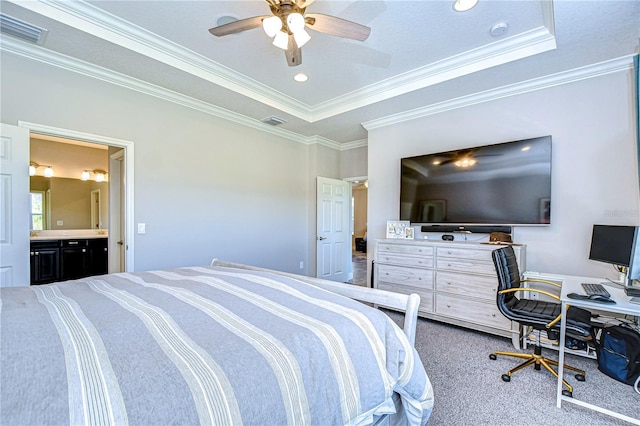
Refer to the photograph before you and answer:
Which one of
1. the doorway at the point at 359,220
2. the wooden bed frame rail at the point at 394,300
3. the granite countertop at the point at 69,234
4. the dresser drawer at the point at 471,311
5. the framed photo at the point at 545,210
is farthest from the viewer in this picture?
the doorway at the point at 359,220

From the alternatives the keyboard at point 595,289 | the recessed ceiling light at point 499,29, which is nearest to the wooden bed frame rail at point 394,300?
the keyboard at point 595,289

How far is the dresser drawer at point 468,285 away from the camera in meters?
3.00

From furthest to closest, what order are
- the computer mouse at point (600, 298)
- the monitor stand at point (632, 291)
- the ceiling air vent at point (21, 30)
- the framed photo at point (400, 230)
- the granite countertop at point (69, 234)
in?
the granite countertop at point (69, 234), the framed photo at point (400, 230), the ceiling air vent at point (21, 30), the monitor stand at point (632, 291), the computer mouse at point (600, 298)

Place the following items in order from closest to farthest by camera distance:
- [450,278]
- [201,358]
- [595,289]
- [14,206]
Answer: [201,358]
[595,289]
[14,206]
[450,278]

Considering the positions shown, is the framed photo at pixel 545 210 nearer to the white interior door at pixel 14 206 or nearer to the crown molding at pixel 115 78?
the crown molding at pixel 115 78

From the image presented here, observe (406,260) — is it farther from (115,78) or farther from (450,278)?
(115,78)

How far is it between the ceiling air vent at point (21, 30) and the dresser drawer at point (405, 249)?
12.9ft

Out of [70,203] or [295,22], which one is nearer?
[295,22]

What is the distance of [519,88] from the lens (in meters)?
3.31

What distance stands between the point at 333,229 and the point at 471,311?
292cm

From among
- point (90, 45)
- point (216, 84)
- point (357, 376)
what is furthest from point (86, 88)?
point (357, 376)

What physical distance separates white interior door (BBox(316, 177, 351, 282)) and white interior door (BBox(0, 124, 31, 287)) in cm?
374

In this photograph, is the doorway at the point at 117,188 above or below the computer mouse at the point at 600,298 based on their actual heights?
above

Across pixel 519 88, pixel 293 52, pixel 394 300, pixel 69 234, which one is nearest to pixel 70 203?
pixel 69 234
